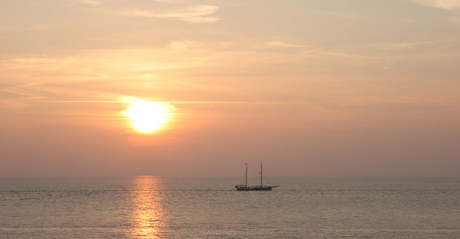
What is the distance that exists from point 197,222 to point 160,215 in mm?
17020

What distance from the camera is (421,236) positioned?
7519 centimetres

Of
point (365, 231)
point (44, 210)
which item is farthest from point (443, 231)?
point (44, 210)

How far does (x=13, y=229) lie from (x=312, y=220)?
182ft

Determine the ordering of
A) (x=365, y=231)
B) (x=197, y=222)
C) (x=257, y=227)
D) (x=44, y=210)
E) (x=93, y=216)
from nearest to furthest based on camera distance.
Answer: (x=365, y=231) < (x=257, y=227) < (x=197, y=222) < (x=93, y=216) < (x=44, y=210)

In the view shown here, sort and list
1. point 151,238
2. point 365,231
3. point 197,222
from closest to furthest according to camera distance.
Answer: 1. point 151,238
2. point 365,231
3. point 197,222

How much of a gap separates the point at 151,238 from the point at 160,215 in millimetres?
35176

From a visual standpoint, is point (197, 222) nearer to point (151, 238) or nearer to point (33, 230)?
point (151, 238)

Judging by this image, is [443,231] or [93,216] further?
[93,216]

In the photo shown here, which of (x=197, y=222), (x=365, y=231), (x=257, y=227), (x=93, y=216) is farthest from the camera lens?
(x=93, y=216)

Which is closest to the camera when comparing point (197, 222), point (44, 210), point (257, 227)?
point (257, 227)

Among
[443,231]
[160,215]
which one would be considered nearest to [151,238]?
[160,215]

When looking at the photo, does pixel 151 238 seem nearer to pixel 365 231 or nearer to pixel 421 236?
pixel 365 231

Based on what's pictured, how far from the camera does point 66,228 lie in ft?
272

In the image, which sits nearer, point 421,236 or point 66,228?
point 421,236
